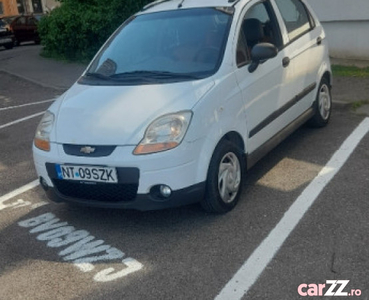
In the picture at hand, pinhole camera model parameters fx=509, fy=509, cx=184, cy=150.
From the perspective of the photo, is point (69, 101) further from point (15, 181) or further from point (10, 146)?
point (10, 146)

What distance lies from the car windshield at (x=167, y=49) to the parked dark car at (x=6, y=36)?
19.0m

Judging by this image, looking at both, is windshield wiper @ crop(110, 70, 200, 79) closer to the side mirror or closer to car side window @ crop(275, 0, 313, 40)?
the side mirror

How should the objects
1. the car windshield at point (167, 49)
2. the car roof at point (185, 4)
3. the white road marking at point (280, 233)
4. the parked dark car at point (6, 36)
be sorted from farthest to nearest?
the parked dark car at point (6, 36), the car roof at point (185, 4), the car windshield at point (167, 49), the white road marking at point (280, 233)

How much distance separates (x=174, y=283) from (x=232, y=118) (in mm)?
1480

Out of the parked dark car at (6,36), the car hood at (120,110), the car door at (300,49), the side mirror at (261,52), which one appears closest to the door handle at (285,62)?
the car door at (300,49)

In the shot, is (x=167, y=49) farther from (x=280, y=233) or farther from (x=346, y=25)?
(x=346, y=25)

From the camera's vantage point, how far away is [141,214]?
4.33 metres

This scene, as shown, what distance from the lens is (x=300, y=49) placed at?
17.6 ft

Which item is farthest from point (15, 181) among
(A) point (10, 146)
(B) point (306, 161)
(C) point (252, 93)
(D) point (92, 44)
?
(D) point (92, 44)

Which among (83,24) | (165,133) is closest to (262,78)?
(165,133)

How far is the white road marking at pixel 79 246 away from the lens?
138 inches

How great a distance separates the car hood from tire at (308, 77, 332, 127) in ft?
7.48

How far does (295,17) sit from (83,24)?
31.9 feet

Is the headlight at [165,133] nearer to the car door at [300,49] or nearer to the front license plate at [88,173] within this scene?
the front license plate at [88,173]
